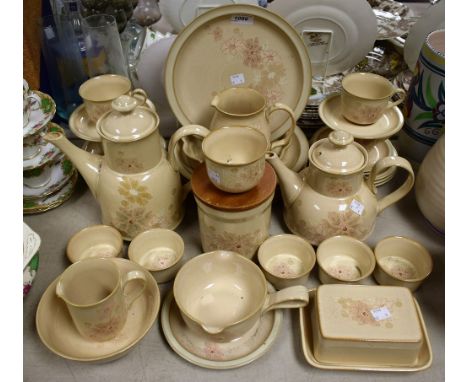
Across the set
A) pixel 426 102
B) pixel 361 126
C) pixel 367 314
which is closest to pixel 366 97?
pixel 361 126

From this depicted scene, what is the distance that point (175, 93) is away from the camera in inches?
42.6

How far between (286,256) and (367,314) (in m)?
0.27

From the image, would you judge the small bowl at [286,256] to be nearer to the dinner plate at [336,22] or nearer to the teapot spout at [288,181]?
the teapot spout at [288,181]

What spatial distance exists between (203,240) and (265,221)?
0.52ft

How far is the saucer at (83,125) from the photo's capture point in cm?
112

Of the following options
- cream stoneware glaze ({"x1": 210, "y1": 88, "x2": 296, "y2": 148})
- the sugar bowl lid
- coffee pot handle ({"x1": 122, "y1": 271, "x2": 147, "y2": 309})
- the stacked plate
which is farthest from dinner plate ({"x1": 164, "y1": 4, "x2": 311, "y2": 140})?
coffee pot handle ({"x1": 122, "y1": 271, "x2": 147, "y2": 309})

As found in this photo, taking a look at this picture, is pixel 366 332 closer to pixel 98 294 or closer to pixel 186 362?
pixel 186 362

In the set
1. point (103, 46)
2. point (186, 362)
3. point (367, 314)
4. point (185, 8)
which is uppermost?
point (185, 8)

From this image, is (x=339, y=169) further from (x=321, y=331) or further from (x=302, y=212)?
(x=321, y=331)

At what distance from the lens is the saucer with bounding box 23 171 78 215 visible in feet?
3.88

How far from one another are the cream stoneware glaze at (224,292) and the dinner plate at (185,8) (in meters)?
0.73

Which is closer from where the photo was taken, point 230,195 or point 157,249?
point 230,195

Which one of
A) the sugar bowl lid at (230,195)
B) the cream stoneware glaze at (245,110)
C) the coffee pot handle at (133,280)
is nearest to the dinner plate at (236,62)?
the cream stoneware glaze at (245,110)

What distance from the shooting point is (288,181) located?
3.39 feet
